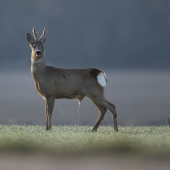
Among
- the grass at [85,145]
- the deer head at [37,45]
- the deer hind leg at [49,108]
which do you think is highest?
the deer head at [37,45]

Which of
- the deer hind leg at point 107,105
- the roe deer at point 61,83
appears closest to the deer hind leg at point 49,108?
the roe deer at point 61,83

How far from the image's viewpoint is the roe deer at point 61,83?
7.73 metres

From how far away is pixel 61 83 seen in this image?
7.90 metres

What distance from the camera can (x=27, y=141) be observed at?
5.00 metres

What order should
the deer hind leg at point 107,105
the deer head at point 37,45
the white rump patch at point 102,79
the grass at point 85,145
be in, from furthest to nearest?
1. the white rump patch at point 102,79
2. the deer hind leg at point 107,105
3. the deer head at point 37,45
4. the grass at point 85,145

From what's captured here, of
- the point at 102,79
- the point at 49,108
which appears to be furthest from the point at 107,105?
the point at 49,108

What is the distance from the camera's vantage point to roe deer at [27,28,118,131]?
7.73 meters

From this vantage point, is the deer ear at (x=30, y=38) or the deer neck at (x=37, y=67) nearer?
the deer ear at (x=30, y=38)

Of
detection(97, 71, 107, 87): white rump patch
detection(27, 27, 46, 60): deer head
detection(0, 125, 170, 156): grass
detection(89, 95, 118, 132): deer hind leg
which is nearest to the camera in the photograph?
detection(0, 125, 170, 156): grass

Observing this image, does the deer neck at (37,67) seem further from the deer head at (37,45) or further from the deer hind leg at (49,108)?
the deer hind leg at (49,108)

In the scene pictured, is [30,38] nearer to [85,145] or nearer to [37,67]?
[37,67]

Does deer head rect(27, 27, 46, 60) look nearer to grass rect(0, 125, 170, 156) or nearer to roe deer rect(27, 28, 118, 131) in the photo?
roe deer rect(27, 28, 118, 131)

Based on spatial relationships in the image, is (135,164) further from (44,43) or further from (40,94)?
(44,43)

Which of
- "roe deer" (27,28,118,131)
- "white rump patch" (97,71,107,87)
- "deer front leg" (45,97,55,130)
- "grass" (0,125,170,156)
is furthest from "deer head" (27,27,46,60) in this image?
"grass" (0,125,170,156)
